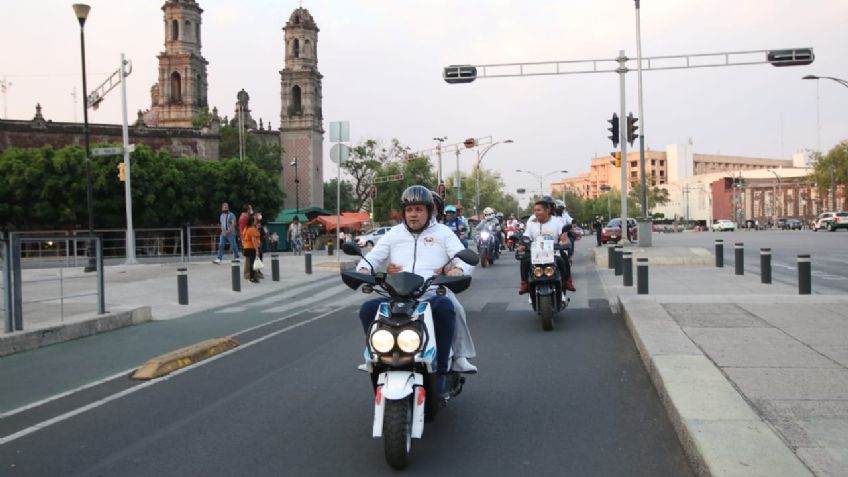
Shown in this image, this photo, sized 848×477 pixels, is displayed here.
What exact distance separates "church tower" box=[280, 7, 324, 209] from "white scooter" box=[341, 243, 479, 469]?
95.7 metres

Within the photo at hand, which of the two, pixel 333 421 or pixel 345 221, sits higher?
pixel 345 221

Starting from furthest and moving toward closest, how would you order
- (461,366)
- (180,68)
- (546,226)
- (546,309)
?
(180,68) → (546,226) → (546,309) → (461,366)

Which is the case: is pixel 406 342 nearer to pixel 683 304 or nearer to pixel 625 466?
pixel 625 466

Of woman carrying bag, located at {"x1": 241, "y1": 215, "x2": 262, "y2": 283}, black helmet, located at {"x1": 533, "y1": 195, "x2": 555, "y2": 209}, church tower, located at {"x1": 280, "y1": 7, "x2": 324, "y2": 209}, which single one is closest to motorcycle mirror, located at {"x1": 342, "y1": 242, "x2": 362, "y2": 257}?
black helmet, located at {"x1": 533, "y1": 195, "x2": 555, "y2": 209}

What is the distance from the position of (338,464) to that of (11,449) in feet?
7.55

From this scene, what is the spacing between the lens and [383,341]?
4.63 m

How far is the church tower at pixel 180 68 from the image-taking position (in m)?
95.4

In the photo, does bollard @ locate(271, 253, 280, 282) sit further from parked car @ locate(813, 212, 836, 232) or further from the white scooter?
parked car @ locate(813, 212, 836, 232)

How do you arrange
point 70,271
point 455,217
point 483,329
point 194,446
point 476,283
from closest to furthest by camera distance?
point 194,446 → point 483,329 → point 70,271 → point 476,283 → point 455,217

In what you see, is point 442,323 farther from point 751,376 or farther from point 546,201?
point 546,201

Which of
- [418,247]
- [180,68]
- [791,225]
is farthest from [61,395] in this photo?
[180,68]

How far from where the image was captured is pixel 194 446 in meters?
Answer: 5.19

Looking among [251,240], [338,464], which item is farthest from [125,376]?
[251,240]

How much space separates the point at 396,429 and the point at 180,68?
100644 mm
